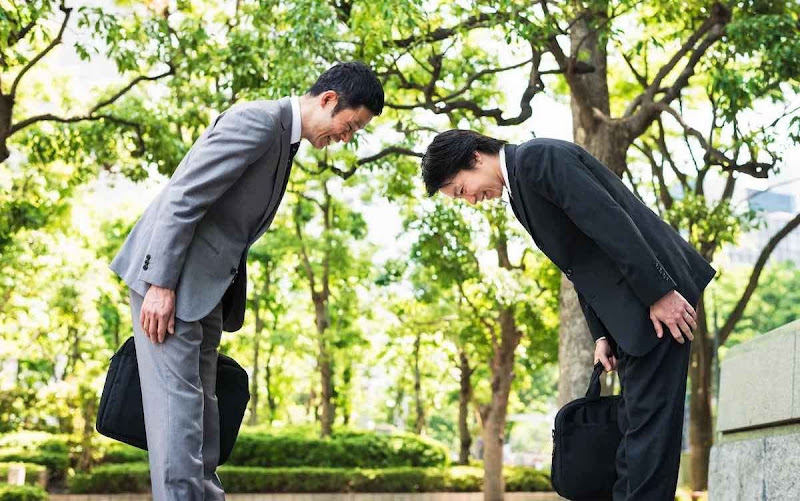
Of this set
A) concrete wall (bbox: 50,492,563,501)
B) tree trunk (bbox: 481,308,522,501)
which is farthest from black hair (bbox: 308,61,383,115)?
tree trunk (bbox: 481,308,522,501)

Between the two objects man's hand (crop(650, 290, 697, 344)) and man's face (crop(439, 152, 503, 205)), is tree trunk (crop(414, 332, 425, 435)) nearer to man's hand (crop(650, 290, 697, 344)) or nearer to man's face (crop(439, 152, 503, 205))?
man's face (crop(439, 152, 503, 205))

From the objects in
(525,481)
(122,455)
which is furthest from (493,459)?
(122,455)

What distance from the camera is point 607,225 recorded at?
9.48 feet

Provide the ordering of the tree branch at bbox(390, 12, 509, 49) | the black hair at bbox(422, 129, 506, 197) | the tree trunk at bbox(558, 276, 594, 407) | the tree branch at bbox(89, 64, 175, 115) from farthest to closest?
the tree branch at bbox(89, 64, 175, 115)
the tree trunk at bbox(558, 276, 594, 407)
the tree branch at bbox(390, 12, 509, 49)
the black hair at bbox(422, 129, 506, 197)

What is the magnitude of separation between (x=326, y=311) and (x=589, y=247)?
17179 millimetres

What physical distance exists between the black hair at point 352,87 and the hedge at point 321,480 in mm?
13849

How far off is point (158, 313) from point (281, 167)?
0.64 m

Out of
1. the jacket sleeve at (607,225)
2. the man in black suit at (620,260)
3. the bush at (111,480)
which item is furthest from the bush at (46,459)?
the jacket sleeve at (607,225)

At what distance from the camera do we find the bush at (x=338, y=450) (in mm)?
18203

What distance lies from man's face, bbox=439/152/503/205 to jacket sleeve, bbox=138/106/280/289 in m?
0.61

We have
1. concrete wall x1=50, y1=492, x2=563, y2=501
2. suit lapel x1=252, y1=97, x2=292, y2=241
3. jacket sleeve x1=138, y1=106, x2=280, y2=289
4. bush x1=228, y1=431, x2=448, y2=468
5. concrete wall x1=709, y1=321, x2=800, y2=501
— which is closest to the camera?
jacket sleeve x1=138, y1=106, x2=280, y2=289

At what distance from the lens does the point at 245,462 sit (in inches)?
713

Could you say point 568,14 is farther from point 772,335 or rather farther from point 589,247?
point 589,247

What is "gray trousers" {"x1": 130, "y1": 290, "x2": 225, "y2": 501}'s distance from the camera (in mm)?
2885
